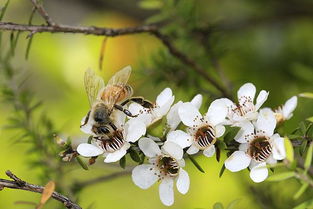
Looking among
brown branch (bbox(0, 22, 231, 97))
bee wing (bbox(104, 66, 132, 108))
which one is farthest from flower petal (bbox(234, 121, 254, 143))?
brown branch (bbox(0, 22, 231, 97))

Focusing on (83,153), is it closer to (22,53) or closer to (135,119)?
(135,119)

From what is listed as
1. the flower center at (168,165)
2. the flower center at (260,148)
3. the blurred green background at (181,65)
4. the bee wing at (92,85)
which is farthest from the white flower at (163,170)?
the blurred green background at (181,65)

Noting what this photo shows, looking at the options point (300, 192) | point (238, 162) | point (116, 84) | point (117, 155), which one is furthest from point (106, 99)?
point (300, 192)

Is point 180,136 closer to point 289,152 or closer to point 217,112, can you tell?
point 217,112

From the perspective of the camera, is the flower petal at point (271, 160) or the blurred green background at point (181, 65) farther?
the blurred green background at point (181, 65)

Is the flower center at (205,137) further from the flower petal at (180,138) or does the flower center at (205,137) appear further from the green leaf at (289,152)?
the green leaf at (289,152)

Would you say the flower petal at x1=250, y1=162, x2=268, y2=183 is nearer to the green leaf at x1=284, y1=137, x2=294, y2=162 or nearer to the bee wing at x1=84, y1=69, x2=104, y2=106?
the green leaf at x1=284, y1=137, x2=294, y2=162

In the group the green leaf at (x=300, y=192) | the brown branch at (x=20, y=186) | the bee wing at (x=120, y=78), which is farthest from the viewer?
the bee wing at (x=120, y=78)

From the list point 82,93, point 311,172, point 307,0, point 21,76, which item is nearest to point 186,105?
point 311,172
